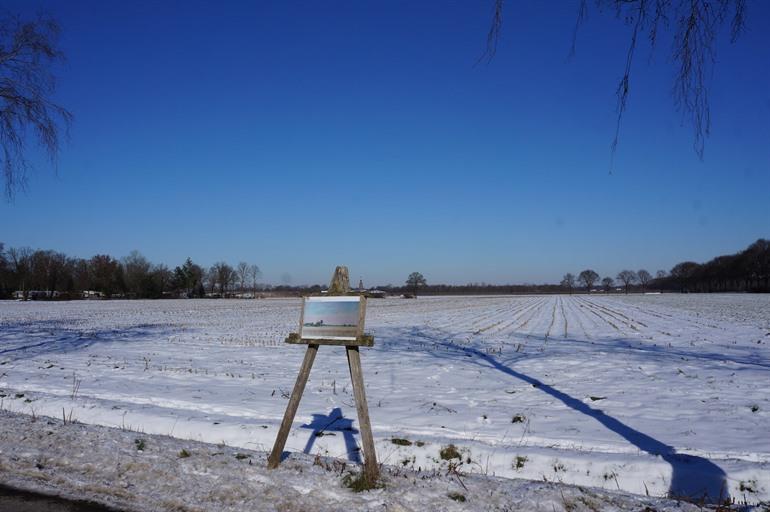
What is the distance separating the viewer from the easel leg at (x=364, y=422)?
5.19 meters

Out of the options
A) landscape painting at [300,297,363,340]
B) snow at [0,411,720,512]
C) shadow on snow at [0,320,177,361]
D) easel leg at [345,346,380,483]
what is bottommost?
shadow on snow at [0,320,177,361]

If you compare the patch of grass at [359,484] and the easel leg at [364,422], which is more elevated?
the easel leg at [364,422]

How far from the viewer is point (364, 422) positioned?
5.36 m

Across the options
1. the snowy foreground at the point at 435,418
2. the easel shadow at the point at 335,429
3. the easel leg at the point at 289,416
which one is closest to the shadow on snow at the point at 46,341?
the snowy foreground at the point at 435,418

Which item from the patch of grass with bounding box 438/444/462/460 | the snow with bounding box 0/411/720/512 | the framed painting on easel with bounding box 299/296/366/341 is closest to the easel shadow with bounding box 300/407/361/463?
the snow with bounding box 0/411/720/512

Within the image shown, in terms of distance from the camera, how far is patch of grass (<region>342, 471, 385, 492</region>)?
500cm

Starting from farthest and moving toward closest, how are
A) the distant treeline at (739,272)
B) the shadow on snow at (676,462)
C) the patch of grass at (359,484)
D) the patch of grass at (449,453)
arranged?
the distant treeline at (739,272)
the patch of grass at (449,453)
the shadow on snow at (676,462)
the patch of grass at (359,484)

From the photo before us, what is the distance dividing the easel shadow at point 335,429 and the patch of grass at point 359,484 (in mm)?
1194

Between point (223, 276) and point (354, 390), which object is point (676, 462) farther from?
point (223, 276)

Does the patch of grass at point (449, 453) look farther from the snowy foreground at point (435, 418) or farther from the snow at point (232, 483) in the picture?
the snow at point (232, 483)

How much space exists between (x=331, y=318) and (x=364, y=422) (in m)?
1.16

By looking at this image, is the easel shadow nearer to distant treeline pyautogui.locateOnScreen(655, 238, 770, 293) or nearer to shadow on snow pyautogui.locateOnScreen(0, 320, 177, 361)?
shadow on snow pyautogui.locateOnScreen(0, 320, 177, 361)

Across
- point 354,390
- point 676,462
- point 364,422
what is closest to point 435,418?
point 364,422

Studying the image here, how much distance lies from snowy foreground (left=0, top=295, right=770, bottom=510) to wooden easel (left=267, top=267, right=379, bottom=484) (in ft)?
0.90
